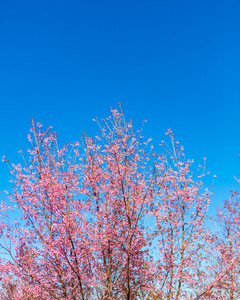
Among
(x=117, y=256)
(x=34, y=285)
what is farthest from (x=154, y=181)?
(x=34, y=285)

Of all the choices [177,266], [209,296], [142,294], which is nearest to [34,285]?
[142,294]

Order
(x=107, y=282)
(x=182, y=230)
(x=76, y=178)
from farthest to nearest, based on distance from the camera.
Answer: (x=76, y=178)
(x=182, y=230)
(x=107, y=282)

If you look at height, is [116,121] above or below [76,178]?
above

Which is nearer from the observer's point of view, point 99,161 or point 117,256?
point 117,256

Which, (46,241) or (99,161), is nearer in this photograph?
(46,241)

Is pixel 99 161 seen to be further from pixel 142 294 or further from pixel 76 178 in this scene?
pixel 142 294

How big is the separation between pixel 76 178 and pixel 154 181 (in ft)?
11.0

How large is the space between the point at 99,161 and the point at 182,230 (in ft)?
14.7

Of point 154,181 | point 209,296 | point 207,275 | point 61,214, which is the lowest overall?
point 209,296

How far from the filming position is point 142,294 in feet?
34.1

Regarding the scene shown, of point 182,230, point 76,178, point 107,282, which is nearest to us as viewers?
point 107,282

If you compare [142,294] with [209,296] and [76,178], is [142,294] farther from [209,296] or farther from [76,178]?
[76,178]

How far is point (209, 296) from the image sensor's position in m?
10.1

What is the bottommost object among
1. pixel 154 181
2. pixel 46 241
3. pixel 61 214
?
pixel 46 241
